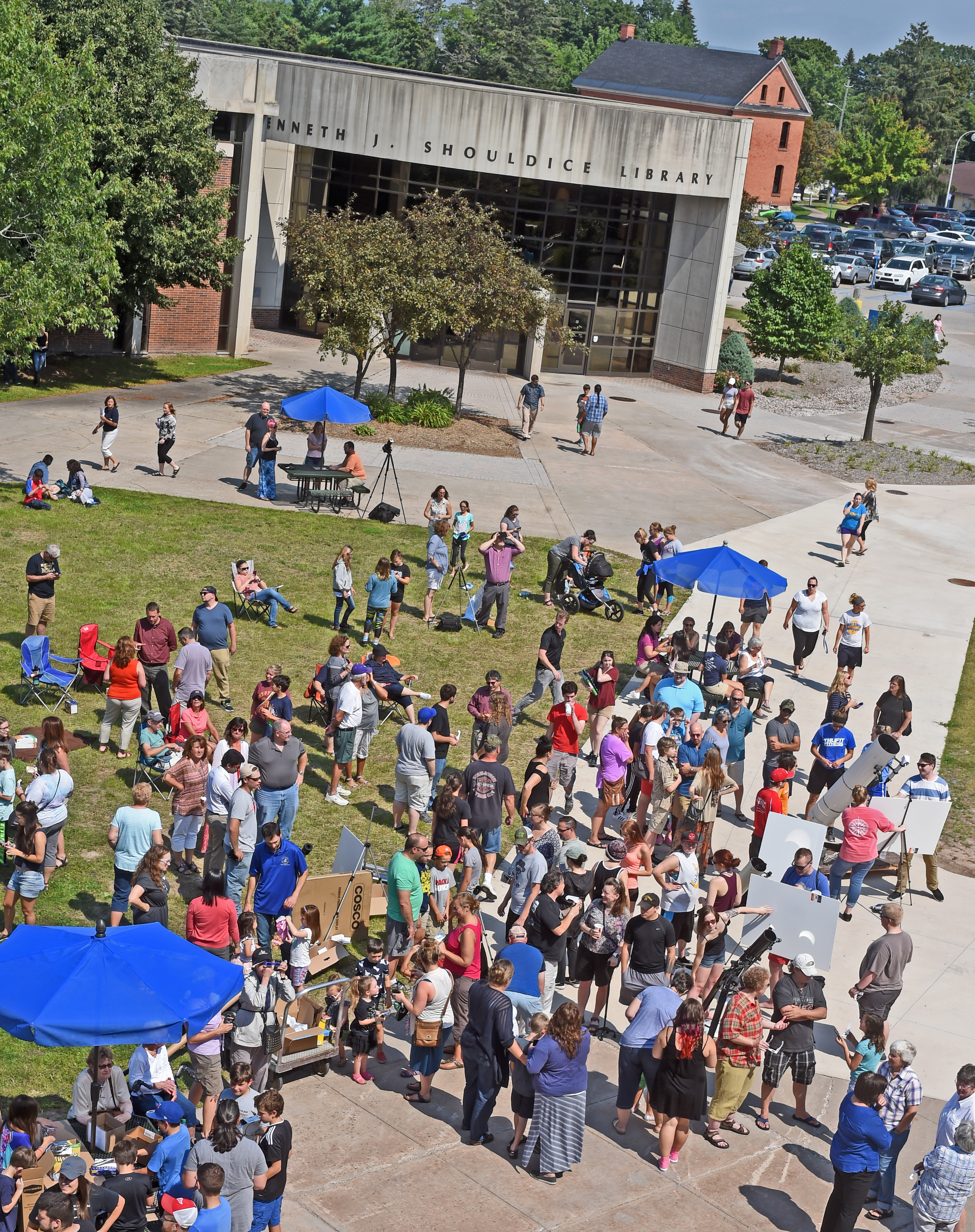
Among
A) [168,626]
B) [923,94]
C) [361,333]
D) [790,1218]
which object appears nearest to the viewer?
[790,1218]

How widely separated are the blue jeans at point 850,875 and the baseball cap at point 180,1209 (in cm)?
759

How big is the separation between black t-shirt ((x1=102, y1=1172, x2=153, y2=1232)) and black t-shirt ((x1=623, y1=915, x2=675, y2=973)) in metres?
4.33

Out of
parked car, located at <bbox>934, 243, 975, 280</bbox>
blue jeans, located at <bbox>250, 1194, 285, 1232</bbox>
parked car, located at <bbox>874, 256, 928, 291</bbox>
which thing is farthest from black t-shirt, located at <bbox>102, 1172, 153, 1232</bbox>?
parked car, located at <bbox>934, 243, 975, 280</bbox>

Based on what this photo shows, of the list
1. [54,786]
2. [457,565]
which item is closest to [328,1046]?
[54,786]

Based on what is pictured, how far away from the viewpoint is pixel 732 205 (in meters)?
39.4

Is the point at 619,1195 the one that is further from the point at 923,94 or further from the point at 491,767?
the point at 923,94

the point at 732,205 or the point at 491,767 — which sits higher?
the point at 732,205

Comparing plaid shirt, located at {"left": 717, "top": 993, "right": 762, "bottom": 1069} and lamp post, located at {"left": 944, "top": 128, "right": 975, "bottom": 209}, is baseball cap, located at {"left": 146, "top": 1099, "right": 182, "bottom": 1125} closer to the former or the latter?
plaid shirt, located at {"left": 717, "top": 993, "right": 762, "bottom": 1069}

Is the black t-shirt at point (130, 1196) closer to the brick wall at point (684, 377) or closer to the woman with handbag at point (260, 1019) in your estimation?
the woman with handbag at point (260, 1019)

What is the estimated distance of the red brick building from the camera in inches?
3231

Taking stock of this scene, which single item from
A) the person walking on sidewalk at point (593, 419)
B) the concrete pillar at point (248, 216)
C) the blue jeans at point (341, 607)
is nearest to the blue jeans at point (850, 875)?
the blue jeans at point (341, 607)

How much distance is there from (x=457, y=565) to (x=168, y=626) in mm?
7317

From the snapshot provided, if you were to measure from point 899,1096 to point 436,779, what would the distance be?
686cm

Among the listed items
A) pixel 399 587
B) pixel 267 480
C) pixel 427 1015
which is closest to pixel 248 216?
pixel 267 480
